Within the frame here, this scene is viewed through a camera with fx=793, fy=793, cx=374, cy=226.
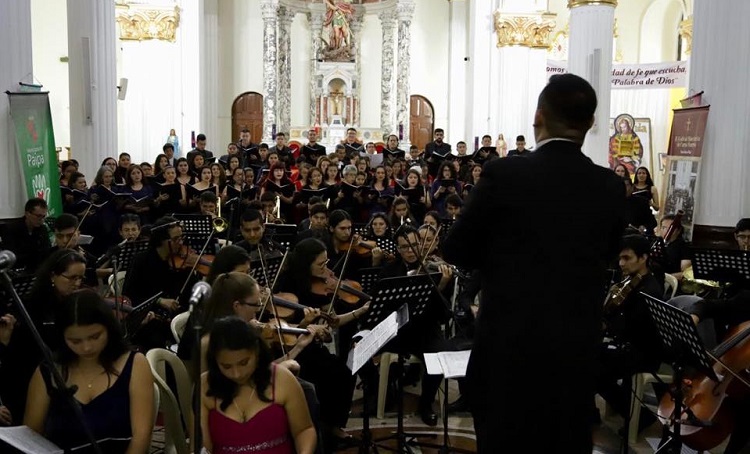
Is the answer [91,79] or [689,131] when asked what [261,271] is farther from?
[91,79]

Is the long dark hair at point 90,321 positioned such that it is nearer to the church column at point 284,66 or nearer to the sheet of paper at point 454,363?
the sheet of paper at point 454,363

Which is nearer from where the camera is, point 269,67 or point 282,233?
point 282,233

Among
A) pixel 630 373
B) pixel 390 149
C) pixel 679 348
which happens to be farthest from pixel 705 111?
pixel 390 149

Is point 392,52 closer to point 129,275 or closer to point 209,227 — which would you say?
point 209,227

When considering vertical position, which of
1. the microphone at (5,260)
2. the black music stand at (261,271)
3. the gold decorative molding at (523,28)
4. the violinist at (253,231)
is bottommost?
the black music stand at (261,271)

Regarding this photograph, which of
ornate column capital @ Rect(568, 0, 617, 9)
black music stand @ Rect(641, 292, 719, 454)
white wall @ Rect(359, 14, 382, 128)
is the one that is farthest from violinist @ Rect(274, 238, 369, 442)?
white wall @ Rect(359, 14, 382, 128)

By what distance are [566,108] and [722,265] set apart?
14.1 feet

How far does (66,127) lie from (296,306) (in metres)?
17.0

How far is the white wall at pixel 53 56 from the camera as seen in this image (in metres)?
20.3

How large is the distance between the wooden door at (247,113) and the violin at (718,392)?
831 inches

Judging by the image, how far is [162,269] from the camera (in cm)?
685

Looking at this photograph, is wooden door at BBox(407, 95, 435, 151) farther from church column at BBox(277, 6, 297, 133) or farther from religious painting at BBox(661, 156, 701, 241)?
religious painting at BBox(661, 156, 701, 241)

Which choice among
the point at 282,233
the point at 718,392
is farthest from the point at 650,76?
the point at 718,392

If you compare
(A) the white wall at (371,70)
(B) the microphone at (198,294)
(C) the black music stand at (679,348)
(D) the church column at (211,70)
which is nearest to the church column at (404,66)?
(A) the white wall at (371,70)
